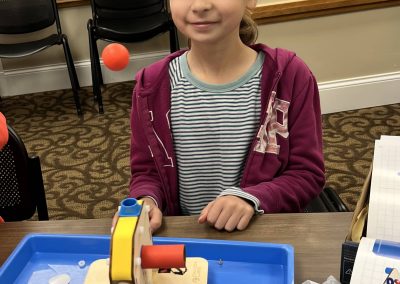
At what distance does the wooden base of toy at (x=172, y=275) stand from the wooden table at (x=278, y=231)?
0.09 m

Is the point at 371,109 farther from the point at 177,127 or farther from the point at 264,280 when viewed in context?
the point at 264,280

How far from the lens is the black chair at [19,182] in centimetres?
104

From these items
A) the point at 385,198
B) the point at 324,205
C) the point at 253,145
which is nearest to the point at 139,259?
the point at 385,198

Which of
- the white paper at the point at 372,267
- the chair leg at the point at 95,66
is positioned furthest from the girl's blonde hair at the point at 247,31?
the chair leg at the point at 95,66

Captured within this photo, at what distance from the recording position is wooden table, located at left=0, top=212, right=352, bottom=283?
2.12ft

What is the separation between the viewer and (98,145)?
100 inches

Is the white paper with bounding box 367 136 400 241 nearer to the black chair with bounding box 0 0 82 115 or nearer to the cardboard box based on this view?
the cardboard box

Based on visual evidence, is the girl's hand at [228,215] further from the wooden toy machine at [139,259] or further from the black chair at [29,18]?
the black chair at [29,18]

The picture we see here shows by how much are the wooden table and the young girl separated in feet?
0.44

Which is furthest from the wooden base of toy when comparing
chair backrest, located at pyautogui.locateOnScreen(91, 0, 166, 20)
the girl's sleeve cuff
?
chair backrest, located at pyautogui.locateOnScreen(91, 0, 166, 20)

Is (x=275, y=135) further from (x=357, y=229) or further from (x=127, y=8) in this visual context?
(x=127, y=8)

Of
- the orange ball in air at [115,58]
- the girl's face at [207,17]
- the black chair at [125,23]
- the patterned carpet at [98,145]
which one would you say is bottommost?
the patterned carpet at [98,145]

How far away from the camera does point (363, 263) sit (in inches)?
18.2

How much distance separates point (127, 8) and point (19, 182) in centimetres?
211
